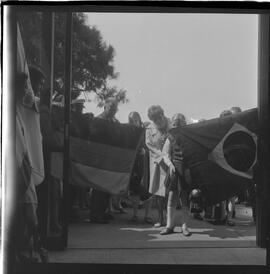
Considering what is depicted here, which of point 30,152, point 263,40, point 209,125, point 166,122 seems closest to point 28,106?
point 30,152

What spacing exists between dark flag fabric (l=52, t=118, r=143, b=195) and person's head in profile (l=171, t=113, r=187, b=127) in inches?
10.8

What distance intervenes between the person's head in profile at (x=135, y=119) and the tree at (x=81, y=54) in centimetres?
12

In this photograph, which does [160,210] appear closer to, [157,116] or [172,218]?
[172,218]

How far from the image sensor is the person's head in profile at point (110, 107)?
17.9 ft

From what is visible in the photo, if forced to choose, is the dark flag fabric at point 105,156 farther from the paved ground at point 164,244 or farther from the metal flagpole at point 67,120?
the paved ground at point 164,244

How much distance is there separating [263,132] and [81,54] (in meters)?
1.57

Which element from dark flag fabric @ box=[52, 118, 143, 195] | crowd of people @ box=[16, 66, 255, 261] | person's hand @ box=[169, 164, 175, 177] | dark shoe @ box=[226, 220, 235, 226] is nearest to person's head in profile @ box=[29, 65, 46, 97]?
crowd of people @ box=[16, 66, 255, 261]

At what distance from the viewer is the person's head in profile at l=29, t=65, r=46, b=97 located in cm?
555

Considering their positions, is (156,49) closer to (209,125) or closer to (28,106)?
(209,125)

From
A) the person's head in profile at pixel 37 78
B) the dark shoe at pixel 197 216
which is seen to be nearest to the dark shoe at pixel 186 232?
the dark shoe at pixel 197 216

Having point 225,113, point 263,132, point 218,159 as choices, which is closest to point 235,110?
point 225,113

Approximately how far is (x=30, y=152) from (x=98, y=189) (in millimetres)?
616

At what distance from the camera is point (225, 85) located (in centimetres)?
543

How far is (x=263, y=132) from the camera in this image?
552 centimetres
